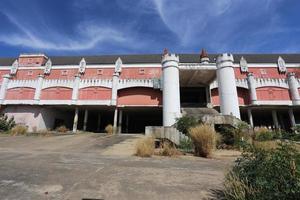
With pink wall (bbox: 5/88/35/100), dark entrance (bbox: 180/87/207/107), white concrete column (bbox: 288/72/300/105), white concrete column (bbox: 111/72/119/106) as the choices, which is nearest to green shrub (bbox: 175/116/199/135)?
dark entrance (bbox: 180/87/207/107)

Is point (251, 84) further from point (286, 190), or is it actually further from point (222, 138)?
point (286, 190)

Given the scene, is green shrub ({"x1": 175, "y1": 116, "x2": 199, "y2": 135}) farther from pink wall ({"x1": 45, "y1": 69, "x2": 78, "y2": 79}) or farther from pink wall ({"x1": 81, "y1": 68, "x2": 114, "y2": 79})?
pink wall ({"x1": 45, "y1": 69, "x2": 78, "y2": 79})

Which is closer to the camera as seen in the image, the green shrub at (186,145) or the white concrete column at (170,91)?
the green shrub at (186,145)

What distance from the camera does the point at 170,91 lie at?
57.3 ft

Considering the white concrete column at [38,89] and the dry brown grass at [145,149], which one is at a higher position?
the white concrete column at [38,89]

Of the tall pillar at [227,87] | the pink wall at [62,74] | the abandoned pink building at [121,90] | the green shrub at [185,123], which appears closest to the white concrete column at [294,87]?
the abandoned pink building at [121,90]

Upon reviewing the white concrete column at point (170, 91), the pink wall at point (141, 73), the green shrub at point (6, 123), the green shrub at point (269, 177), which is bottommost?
the green shrub at point (269, 177)

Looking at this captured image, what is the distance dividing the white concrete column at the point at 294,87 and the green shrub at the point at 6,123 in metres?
37.0

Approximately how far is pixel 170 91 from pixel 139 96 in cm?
929

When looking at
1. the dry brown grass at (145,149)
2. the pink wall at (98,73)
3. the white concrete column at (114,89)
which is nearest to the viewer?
the dry brown grass at (145,149)

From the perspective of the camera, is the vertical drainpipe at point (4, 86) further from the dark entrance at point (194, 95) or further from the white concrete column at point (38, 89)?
the dark entrance at point (194, 95)

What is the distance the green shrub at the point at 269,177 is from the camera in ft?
7.24

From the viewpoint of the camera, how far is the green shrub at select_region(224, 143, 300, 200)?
2207 millimetres

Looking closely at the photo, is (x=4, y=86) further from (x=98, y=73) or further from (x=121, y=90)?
(x=121, y=90)
